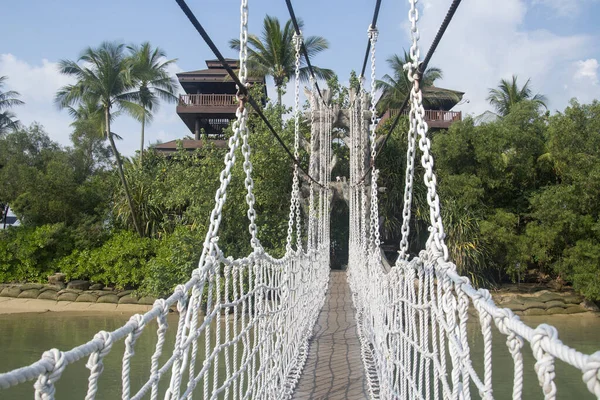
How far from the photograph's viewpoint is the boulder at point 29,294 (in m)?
9.25

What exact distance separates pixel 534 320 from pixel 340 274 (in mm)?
3070

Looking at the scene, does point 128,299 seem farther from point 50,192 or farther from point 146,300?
point 50,192

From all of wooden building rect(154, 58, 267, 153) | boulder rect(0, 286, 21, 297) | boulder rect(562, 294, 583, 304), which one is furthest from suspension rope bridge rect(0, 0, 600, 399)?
wooden building rect(154, 58, 267, 153)

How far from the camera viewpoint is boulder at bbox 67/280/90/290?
9.41 meters

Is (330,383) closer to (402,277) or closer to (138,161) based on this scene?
(402,277)

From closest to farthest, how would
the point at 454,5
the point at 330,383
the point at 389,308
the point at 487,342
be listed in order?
1. the point at 487,342
2. the point at 454,5
3. the point at 389,308
4. the point at 330,383

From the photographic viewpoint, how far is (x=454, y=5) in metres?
1.46

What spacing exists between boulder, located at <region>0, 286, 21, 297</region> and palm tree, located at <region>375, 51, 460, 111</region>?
8474 millimetres

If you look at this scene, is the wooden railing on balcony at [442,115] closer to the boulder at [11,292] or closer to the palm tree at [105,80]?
the palm tree at [105,80]

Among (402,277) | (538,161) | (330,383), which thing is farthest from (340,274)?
(402,277)

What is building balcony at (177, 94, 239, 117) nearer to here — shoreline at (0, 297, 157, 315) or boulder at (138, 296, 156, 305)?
A: boulder at (138, 296, 156, 305)

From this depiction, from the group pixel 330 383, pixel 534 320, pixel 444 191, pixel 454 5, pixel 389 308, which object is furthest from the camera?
pixel 444 191

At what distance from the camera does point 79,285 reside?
30.9 feet

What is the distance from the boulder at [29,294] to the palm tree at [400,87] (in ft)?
26.9
